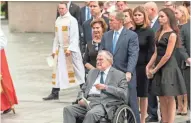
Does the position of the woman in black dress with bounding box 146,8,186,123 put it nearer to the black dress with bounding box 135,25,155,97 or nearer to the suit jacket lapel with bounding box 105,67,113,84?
the black dress with bounding box 135,25,155,97

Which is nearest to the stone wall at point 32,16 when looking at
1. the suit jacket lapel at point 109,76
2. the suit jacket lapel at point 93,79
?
the suit jacket lapel at point 93,79

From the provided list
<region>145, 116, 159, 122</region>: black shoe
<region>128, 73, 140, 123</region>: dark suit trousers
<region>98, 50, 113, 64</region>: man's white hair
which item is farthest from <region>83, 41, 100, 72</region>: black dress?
<region>145, 116, 159, 122</region>: black shoe

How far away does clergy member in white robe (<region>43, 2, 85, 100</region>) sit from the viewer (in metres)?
10.6

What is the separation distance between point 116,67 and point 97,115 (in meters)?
1.09

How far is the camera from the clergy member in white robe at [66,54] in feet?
34.8

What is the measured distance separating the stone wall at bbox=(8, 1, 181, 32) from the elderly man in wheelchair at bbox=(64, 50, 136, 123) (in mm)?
15801

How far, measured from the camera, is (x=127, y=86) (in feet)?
24.3

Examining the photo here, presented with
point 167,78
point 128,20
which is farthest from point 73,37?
point 167,78

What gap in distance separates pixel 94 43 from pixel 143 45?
2.37ft

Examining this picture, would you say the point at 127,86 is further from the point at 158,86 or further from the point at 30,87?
the point at 30,87

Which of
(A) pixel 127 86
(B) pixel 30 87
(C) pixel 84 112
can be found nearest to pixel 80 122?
(C) pixel 84 112

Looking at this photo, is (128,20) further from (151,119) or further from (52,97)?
(52,97)

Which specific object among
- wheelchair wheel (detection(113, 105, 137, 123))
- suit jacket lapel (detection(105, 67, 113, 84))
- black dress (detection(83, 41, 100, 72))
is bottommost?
wheelchair wheel (detection(113, 105, 137, 123))

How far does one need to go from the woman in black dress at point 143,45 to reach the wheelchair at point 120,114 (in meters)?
1.15
